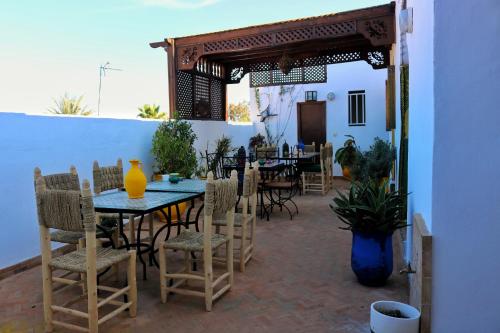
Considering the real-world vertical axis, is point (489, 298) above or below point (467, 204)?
below

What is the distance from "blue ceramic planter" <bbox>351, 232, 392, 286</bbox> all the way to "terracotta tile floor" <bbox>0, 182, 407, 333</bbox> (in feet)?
0.30

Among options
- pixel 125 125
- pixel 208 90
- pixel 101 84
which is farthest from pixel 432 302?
pixel 101 84

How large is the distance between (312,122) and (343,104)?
103 centimetres

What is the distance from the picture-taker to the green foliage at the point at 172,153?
611 cm

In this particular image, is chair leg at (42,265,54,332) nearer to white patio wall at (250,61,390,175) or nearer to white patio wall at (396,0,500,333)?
white patio wall at (396,0,500,333)

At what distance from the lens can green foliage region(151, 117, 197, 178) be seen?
6113 mm

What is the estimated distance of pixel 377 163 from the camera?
6.38 m

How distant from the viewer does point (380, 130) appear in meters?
10.4

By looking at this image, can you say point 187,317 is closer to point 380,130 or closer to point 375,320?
point 375,320

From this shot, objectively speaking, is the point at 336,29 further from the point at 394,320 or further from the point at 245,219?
the point at 394,320

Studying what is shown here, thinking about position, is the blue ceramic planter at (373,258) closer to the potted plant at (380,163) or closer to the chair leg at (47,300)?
the chair leg at (47,300)

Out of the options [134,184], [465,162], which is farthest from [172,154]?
[465,162]

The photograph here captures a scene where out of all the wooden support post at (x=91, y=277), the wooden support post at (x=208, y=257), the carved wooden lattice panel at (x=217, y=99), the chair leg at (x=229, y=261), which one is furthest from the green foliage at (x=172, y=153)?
the wooden support post at (x=91, y=277)

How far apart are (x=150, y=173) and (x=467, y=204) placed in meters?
5.12
